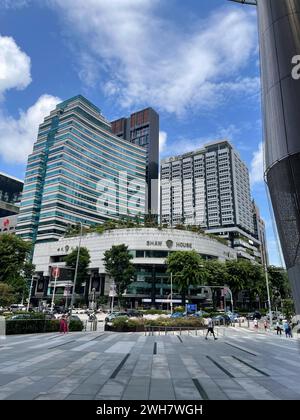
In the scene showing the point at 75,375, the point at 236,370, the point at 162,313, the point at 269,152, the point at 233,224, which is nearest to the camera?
the point at 269,152

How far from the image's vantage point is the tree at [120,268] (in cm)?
7356

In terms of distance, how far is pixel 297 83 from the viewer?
22.5 ft

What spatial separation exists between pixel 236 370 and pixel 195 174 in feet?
541

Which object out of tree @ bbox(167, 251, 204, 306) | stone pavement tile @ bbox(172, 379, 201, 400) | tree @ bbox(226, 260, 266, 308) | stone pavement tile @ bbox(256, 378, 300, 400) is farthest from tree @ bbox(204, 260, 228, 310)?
stone pavement tile @ bbox(172, 379, 201, 400)

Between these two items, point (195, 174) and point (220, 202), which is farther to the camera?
point (195, 174)

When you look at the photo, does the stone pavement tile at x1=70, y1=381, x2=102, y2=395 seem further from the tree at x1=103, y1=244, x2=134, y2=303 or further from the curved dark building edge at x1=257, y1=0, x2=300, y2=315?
the tree at x1=103, y1=244, x2=134, y2=303

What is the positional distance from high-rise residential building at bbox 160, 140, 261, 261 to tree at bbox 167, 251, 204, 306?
261 ft

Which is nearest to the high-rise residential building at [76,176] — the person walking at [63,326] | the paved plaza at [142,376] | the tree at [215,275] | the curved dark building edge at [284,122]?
the tree at [215,275]

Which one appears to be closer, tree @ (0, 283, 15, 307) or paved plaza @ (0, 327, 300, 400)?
paved plaza @ (0, 327, 300, 400)

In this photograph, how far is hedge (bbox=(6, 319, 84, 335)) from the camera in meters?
25.5

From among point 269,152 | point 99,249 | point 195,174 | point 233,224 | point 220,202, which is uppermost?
point 195,174

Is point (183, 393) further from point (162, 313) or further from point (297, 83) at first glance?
point (162, 313)

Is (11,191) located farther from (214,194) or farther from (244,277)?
(244,277)
